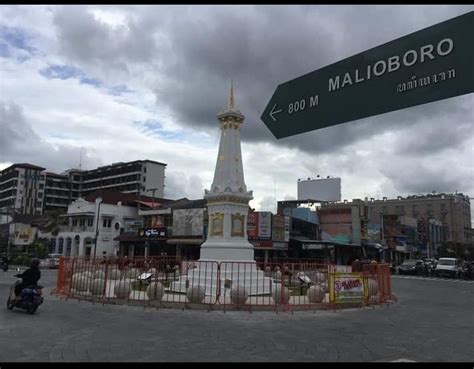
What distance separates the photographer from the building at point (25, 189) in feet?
325

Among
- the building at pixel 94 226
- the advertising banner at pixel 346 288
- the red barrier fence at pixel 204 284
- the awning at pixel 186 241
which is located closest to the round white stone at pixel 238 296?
the red barrier fence at pixel 204 284

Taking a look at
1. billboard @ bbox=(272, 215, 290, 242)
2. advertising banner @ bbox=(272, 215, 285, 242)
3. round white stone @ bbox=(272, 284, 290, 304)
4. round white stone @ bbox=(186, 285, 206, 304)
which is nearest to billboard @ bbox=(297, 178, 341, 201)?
billboard @ bbox=(272, 215, 290, 242)

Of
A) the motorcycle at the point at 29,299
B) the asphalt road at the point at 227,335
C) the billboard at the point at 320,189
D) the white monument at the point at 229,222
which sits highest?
the billboard at the point at 320,189

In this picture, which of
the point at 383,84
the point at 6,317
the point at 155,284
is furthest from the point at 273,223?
the point at 383,84

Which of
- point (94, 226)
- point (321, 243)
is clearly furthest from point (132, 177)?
point (321, 243)

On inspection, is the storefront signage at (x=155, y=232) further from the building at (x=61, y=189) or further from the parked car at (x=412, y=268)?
the building at (x=61, y=189)

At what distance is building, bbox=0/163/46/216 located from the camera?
99000 millimetres

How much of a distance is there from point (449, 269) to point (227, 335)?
107 feet

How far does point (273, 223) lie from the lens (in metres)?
42.0

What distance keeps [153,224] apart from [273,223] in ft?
49.1

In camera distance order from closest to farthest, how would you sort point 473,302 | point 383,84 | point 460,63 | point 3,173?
1. point 460,63
2. point 383,84
3. point 473,302
4. point 3,173

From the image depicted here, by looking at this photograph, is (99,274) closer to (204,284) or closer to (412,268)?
(204,284)

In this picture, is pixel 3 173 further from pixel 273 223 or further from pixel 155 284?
pixel 155 284

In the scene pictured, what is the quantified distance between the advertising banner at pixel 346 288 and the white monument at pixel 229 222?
9.54 feet
